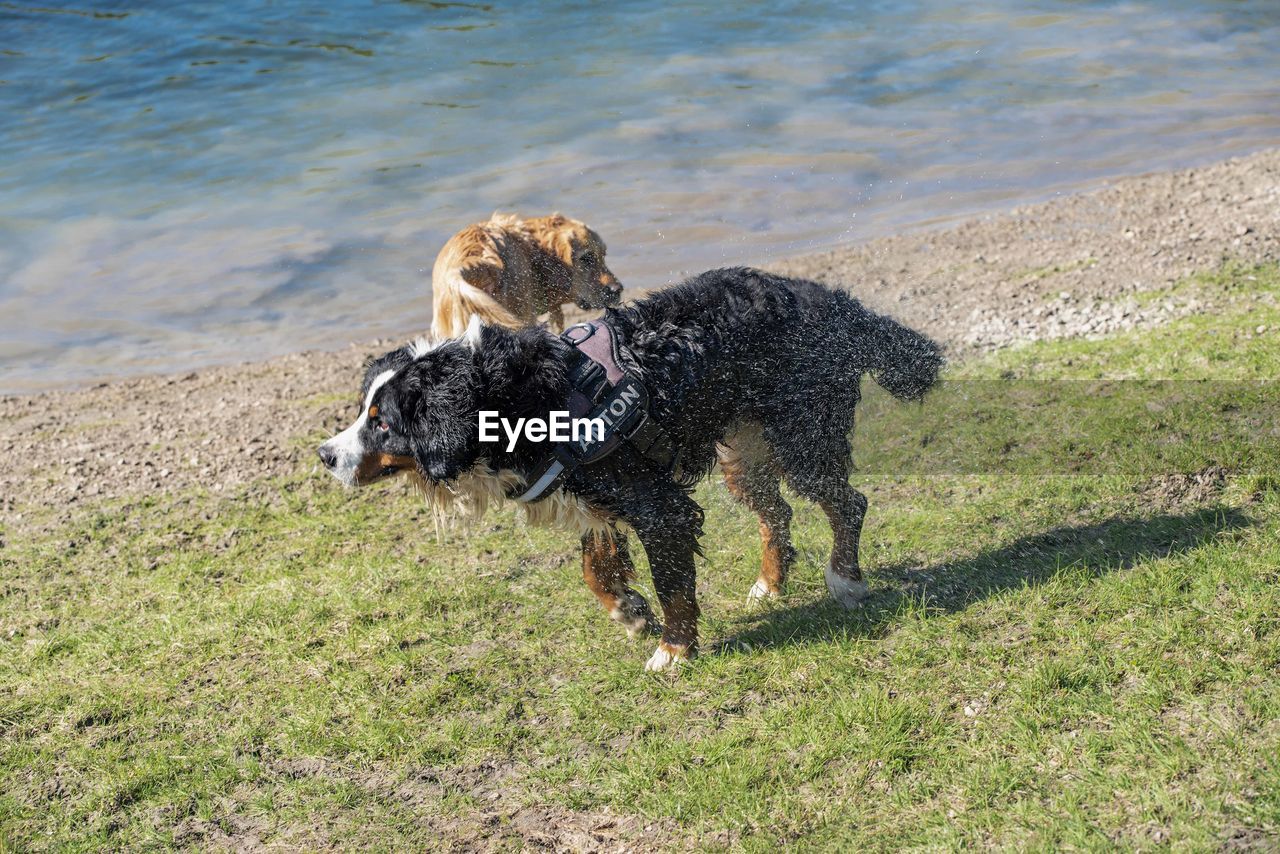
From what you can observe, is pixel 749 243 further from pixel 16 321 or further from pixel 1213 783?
pixel 1213 783

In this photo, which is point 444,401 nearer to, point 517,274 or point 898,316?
point 517,274

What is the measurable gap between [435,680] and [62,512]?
299cm

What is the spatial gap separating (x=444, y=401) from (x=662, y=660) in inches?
51.8

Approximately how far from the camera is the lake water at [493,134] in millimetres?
10375

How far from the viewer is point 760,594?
16.2 feet

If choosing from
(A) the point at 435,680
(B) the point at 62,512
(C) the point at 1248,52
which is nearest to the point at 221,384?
(B) the point at 62,512

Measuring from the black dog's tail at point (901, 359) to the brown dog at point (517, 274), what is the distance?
231 centimetres

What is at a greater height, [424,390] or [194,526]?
[424,390]

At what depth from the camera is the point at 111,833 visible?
3.81 meters

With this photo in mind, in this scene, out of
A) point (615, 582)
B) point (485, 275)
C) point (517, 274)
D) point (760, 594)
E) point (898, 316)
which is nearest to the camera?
point (615, 582)

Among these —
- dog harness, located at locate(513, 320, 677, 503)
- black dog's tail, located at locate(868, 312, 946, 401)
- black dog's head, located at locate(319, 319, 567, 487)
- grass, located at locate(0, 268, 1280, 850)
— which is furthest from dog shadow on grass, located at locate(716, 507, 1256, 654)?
black dog's head, located at locate(319, 319, 567, 487)

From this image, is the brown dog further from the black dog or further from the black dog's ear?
the black dog's ear

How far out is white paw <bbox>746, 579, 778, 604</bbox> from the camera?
16.2ft

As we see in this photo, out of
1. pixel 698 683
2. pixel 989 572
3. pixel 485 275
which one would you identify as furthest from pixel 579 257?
pixel 698 683
